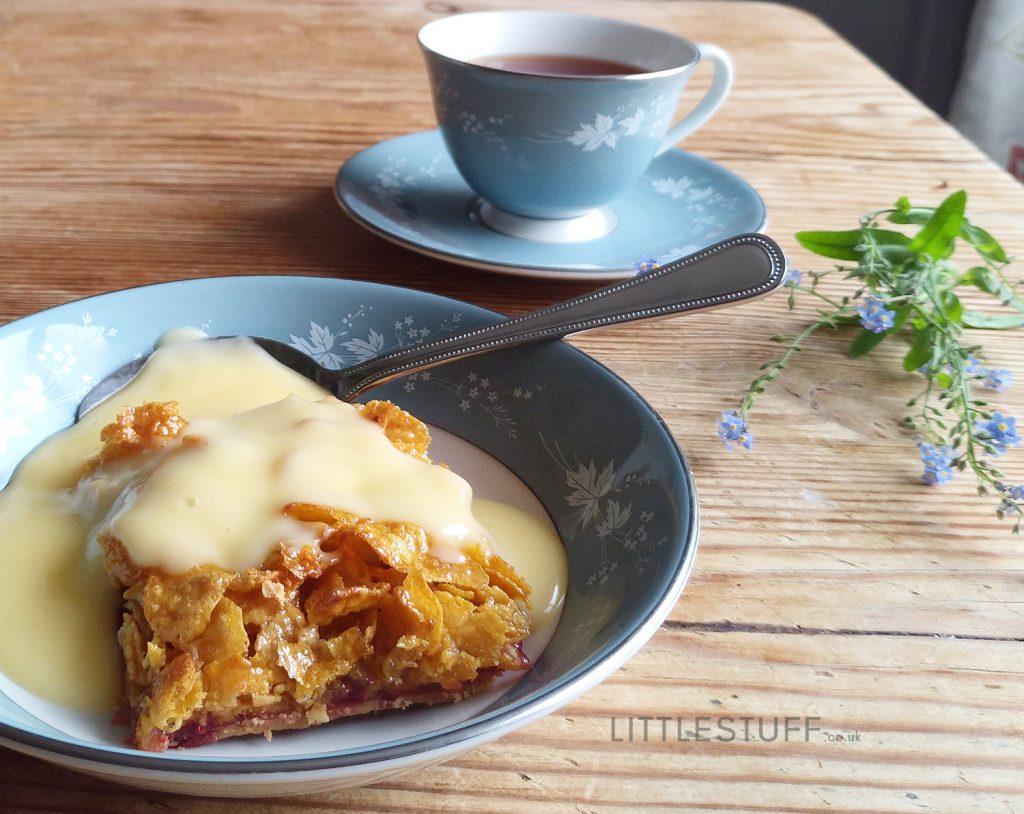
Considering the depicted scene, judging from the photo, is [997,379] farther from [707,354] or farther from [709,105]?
[709,105]

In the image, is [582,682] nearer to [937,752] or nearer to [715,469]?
[937,752]

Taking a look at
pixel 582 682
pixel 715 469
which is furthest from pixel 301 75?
pixel 582 682

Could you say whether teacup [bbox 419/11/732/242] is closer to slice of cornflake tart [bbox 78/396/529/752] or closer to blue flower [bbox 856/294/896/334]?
blue flower [bbox 856/294/896/334]

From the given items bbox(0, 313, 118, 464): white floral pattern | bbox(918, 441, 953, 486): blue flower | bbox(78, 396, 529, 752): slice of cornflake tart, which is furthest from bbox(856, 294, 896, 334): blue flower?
bbox(0, 313, 118, 464): white floral pattern

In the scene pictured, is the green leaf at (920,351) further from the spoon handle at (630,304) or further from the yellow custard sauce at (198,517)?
the yellow custard sauce at (198,517)

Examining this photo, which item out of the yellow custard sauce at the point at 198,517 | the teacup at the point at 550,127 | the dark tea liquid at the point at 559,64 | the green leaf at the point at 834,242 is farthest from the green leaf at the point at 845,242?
the yellow custard sauce at the point at 198,517

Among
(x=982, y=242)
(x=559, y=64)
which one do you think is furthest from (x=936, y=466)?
(x=559, y=64)
